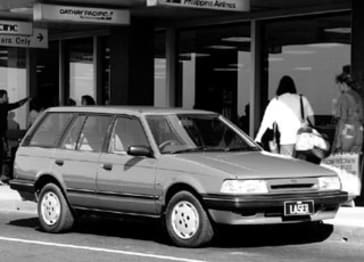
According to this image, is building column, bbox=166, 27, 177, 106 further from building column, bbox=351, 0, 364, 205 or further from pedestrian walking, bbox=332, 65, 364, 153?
pedestrian walking, bbox=332, 65, 364, 153

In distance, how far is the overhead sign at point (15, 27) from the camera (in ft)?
60.8

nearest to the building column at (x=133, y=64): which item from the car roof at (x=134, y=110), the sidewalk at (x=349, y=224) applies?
the car roof at (x=134, y=110)

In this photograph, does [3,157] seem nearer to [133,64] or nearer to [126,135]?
[133,64]

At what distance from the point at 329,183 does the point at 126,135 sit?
8.66 ft

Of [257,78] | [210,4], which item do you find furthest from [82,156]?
[257,78]

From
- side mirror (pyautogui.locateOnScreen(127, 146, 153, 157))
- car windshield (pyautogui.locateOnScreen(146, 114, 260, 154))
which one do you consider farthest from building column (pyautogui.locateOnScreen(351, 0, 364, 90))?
side mirror (pyautogui.locateOnScreen(127, 146, 153, 157))

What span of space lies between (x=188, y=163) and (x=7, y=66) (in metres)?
15.7

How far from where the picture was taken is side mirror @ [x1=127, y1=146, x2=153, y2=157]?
1051cm

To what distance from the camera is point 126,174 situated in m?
10.8

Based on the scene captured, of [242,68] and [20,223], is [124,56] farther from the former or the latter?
[20,223]

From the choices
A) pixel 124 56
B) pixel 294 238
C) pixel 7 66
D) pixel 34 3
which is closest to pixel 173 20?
pixel 124 56

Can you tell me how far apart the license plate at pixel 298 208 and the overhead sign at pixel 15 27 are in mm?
10274

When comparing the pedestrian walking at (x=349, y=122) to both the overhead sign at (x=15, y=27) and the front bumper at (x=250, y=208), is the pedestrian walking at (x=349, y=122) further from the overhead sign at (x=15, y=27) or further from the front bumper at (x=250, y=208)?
the overhead sign at (x=15, y=27)

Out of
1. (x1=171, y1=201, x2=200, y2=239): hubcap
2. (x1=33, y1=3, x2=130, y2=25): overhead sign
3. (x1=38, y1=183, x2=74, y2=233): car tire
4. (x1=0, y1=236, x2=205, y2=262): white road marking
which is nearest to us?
(x1=0, y1=236, x2=205, y2=262): white road marking
